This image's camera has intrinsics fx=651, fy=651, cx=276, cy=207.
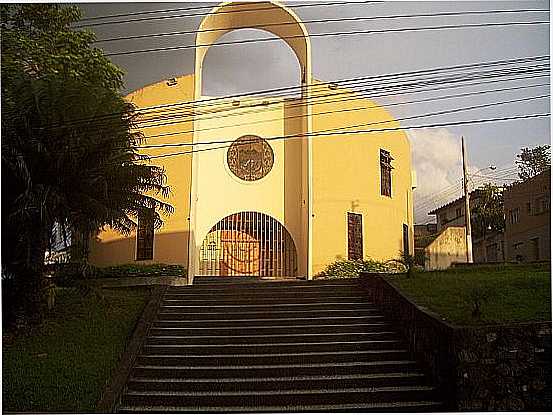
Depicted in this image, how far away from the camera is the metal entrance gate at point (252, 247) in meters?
12.3

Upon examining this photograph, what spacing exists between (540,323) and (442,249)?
30.0ft

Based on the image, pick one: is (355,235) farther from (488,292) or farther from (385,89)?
(488,292)

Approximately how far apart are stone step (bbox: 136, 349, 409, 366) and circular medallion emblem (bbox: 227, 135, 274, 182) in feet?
20.6

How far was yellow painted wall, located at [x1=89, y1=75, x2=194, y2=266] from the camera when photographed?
11.5 m

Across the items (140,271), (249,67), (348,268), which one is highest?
(249,67)

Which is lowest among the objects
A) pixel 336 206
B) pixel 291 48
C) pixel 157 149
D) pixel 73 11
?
pixel 336 206

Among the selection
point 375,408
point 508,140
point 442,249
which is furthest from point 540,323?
point 442,249

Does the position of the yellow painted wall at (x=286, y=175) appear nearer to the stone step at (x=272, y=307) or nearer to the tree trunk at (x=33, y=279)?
the stone step at (x=272, y=307)

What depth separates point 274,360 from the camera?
6461 mm

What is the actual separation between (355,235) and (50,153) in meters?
6.56

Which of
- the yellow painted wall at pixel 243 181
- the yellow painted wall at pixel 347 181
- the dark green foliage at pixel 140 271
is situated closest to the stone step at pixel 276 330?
the dark green foliage at pixel 140 271

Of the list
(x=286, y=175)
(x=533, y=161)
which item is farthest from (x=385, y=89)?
(x=286, y=175)

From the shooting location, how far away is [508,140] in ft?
28.5

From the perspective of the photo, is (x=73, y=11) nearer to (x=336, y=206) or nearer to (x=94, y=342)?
(x=94, y=342)
